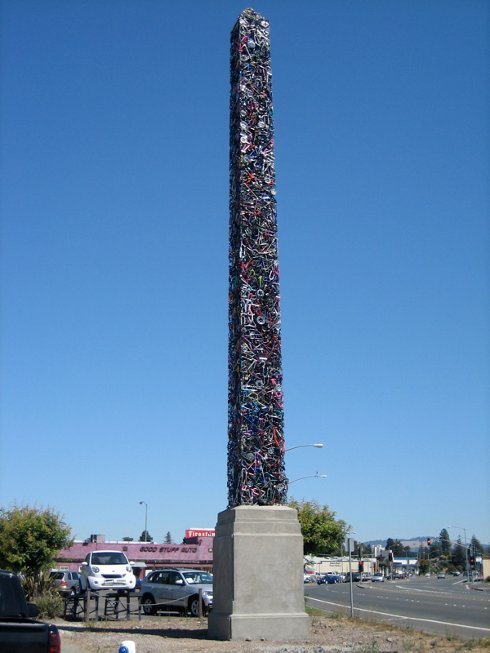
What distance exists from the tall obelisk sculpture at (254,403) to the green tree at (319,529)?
106 ft

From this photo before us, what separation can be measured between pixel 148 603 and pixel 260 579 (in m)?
11.8

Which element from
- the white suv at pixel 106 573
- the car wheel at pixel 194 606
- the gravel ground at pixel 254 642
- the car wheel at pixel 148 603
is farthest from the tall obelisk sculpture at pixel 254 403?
the white suv at pixel 106 573

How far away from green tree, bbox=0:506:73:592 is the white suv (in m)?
13.4

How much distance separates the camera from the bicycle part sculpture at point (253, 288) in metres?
19.0

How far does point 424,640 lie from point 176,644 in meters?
5.25

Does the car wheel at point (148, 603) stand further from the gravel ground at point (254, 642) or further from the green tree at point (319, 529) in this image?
the green tree at point (319, 529)

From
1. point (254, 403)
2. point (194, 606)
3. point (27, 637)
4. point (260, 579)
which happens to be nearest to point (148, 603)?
point (194, 606)

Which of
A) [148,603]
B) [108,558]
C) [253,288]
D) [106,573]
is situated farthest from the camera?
[108,558]

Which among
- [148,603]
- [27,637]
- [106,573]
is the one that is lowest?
[148,603]

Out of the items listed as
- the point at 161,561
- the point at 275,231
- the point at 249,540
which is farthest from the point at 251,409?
the point at 161,561

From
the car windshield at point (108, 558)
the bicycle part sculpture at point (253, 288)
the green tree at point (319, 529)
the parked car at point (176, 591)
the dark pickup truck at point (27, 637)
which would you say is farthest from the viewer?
the green tree at point (319, 529)

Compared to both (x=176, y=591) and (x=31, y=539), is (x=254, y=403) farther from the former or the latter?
(x=31, y=539)

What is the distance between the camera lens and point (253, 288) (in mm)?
19953

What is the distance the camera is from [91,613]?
26062mm
